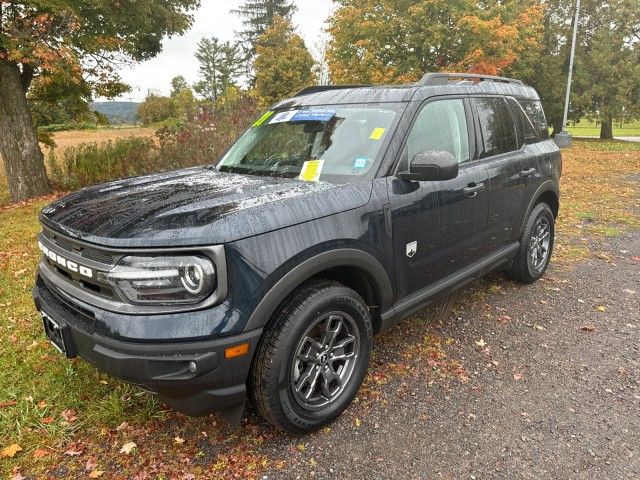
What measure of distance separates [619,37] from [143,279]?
31.9 meters

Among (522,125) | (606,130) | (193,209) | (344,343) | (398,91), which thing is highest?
(398,91)

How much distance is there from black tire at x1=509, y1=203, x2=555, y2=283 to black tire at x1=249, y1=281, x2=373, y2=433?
2303 mm

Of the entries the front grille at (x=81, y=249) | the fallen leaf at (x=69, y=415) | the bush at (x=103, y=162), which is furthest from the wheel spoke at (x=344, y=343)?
the bush at (x=103, y=162)

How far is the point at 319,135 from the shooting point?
3.13 meters

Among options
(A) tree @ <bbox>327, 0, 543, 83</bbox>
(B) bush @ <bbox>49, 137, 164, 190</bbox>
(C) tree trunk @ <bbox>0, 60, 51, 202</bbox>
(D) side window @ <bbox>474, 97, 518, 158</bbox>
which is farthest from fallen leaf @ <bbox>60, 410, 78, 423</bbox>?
(A) tree @ <bbox>327, 0, 543, 83</bbox>

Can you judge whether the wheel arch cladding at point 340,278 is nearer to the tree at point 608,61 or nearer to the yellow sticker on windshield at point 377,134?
the yellow sticker on windshield at point 377,134

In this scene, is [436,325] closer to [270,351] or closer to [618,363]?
[618,363]

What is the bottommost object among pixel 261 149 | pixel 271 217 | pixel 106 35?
pixel 271 217

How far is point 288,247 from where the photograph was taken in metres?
2.24

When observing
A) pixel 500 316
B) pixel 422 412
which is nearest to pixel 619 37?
pixel 500 316

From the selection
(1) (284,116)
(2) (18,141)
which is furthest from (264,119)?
(2) (18,141)

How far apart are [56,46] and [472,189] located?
8.49m

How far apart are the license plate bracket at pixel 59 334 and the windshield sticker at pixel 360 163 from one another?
5.91 ft

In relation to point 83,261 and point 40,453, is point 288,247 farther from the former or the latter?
point 40,453
